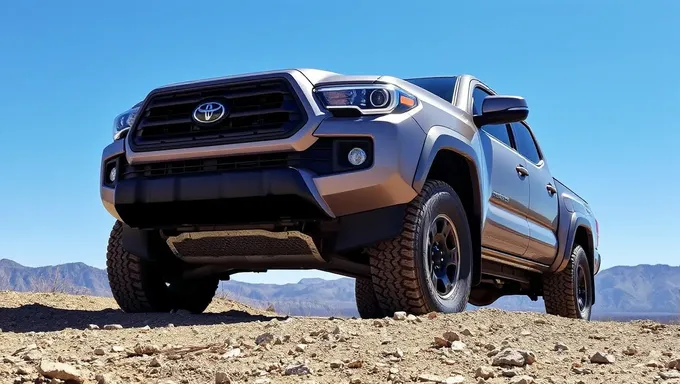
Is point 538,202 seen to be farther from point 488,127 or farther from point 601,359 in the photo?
point 601,359

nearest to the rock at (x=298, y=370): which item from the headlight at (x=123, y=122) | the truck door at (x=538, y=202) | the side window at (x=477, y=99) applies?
the headlight at (x=123, y=122)

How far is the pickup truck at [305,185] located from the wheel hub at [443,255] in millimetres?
10

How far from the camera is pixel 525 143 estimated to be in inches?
279

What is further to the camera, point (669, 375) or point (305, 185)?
point (305, 185)

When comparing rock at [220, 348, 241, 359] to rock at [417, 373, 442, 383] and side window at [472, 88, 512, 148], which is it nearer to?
rock at [417, 373, 442, 383]

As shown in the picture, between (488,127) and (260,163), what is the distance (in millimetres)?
2314

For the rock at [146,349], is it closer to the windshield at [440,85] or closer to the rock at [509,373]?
the rock at [509,373]

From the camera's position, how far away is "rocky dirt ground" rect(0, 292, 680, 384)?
2.70 metres

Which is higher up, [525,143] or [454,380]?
[525,143]

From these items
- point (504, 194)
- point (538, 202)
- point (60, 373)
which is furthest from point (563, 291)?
point (60, 373)

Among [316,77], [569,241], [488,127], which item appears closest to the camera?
[316,77]

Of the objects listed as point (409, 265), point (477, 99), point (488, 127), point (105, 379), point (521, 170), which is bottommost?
point (105, 379)

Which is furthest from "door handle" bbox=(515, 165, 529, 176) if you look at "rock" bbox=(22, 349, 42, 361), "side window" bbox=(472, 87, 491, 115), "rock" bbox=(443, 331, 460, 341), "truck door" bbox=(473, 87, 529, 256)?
"rock" bbox=(22, 349, 42, 361)

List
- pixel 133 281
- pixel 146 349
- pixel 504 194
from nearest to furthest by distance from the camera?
pixel 146 349
pixel 133 281
pixel 504 194
